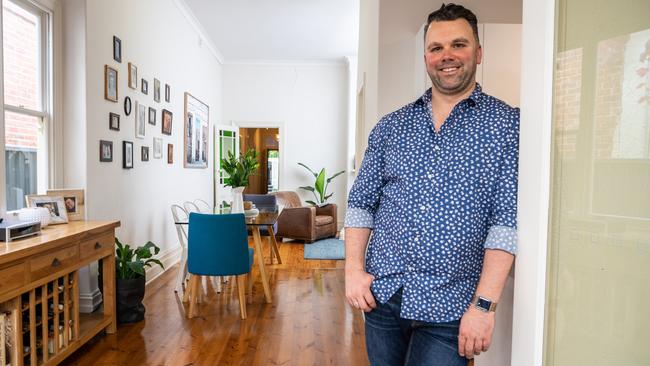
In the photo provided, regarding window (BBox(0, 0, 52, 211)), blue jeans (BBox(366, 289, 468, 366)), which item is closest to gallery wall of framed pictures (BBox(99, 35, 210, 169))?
window (BBox(0, 0, 52, 211))

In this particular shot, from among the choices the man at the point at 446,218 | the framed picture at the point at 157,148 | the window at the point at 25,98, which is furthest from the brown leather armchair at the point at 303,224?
the man at the point at 446,218

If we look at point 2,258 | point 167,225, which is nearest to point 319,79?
point 167,225

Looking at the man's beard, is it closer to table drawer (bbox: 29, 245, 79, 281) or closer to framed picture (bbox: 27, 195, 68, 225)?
table drawer (bbox: 29, 245, 79, 281)

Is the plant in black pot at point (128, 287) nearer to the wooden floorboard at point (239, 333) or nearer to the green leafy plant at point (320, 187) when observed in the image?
the wooden floorboard at point (239, 333)

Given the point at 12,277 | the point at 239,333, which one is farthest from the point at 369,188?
the point at 239,333

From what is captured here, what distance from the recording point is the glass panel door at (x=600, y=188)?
667 mm

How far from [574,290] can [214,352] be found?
97.9 inches

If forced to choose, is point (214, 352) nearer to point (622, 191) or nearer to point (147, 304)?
point (147, 304)

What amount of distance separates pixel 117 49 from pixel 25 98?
1043mm

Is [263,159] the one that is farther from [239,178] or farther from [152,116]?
[239,178]

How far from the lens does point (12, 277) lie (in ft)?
6.44

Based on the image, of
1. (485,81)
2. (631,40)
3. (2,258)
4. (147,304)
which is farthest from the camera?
(147,304)

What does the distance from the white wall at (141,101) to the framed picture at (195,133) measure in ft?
0.46

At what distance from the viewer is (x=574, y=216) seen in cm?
79
